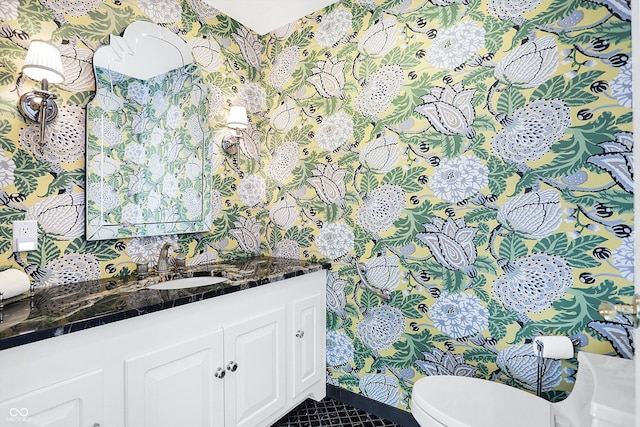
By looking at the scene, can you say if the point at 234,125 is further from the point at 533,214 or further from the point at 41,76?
the point at 533,214

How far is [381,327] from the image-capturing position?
6.19 feet

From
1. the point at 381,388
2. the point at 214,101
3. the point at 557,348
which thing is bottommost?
the point at 381,388

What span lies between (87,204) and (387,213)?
148 cm

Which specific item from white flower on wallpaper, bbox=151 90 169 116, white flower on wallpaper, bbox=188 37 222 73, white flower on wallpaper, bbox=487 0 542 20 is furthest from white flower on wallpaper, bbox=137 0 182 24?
white flower on wallpaper, bbox=487 0 542 20

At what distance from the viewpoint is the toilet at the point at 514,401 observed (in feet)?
3.59

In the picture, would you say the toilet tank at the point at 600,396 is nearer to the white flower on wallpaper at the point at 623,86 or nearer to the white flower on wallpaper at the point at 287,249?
the white flower on wallpaper at the point at 623,86

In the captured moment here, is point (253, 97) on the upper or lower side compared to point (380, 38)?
lower

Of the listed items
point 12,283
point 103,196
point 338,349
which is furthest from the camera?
point 338,349

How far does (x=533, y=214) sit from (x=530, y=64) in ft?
2.19

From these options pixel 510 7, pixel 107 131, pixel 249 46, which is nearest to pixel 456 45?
pixel 510 7

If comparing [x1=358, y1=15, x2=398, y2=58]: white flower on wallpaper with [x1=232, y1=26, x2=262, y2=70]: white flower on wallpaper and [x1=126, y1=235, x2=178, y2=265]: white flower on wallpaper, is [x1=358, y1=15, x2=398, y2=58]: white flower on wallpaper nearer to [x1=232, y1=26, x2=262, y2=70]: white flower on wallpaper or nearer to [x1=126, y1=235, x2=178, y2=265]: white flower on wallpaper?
[x1=232, y1=26, x2=262, y2=70]: white flower on wallpaper

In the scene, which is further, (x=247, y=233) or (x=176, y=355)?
(x=247, y=233)

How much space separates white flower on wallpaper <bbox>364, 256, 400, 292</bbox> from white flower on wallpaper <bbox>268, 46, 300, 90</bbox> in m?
1.38

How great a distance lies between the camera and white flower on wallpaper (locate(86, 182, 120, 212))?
1547 mm
